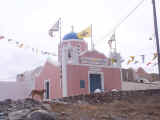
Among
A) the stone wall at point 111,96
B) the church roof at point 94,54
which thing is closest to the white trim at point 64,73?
the church roof at point 94,54

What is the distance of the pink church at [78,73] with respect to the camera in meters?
17.4

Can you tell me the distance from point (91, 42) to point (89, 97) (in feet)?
40.3

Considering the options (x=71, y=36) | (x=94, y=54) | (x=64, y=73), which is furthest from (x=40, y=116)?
(x=71, y=36)

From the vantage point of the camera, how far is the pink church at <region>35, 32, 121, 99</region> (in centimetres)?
1742

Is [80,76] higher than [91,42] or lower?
lower

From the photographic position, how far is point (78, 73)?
1788 cm

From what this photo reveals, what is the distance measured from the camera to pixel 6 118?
22.8ft

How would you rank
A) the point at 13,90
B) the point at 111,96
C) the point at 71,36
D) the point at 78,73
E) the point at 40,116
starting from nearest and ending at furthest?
the point at 40,116
the point at 111,96
the point at 78,73
the point at 13,90
the point at 71,36

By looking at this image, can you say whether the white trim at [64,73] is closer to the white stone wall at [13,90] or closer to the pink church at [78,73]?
the pink church at [78,73]

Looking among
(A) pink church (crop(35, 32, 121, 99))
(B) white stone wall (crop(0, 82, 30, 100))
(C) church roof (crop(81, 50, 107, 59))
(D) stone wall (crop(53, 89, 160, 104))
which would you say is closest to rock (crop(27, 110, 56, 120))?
(D) stone wall (crop(53, 89, 160, 104))

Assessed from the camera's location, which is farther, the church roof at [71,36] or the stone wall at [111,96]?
the church roof at [71,36]

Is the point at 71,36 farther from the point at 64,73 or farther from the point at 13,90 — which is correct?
the point at 13,90

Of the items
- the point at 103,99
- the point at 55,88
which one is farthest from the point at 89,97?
the point at 55,88

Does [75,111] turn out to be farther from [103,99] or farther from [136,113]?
[103,99]
